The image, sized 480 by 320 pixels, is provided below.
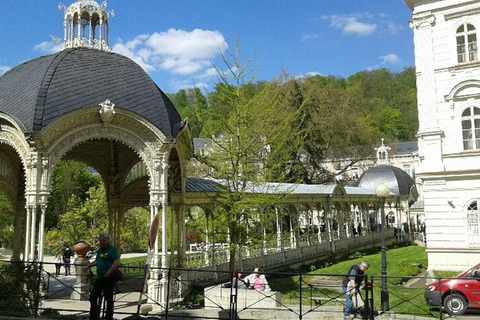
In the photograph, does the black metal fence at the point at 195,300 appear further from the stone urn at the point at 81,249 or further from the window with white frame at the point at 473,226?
the window with white frame at the point at 473,226

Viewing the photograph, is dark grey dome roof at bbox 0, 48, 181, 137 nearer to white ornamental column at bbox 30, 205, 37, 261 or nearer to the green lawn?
white ornamental column at bbox 30, 205, 37, 261

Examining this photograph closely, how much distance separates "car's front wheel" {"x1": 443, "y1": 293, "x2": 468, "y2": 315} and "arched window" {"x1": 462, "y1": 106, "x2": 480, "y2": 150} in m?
8.99

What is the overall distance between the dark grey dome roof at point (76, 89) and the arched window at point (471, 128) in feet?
41.0

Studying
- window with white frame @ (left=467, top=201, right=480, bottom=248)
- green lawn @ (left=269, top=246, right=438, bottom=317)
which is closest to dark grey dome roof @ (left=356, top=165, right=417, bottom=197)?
green lawn @ (left=269, top=246, right=438, bottom=317)

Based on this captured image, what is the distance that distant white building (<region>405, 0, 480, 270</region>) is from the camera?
1919cm

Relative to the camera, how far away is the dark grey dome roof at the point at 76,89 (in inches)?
529

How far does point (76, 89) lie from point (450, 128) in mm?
15488

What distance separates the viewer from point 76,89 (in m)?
14.1

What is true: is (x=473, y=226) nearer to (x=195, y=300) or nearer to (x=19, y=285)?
(x=195, y=300)

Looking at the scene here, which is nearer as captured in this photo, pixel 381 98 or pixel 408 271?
pixel 408 271

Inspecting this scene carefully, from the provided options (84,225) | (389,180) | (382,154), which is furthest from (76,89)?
(382,154)

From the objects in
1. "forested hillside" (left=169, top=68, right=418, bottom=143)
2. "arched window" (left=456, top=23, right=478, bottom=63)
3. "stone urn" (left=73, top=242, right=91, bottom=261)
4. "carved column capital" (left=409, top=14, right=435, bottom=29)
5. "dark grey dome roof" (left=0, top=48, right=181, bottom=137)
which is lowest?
"stone urn" (left=73, top=242, right=91, bottom=261)

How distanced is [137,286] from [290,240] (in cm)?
→ 1120

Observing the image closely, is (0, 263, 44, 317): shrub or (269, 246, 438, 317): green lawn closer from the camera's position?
(0, 263, 44, 317): shrub
